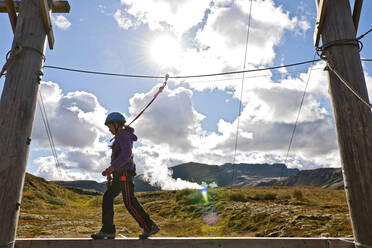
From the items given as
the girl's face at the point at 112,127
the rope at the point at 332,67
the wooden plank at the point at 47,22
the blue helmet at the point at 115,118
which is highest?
the wooden plank at the point at 47,22

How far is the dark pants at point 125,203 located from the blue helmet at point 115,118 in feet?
3.59

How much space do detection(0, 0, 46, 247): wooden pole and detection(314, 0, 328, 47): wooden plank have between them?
4.90 metres

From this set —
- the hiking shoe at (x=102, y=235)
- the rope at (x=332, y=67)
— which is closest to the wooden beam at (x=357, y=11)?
the rope at (x=332, y=67)

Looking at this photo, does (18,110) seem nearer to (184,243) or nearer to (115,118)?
(115,118)

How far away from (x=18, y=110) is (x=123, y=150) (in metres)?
1.77

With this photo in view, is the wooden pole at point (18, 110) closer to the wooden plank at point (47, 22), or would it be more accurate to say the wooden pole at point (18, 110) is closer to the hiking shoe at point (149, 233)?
the wooden plank at point (47, 22)

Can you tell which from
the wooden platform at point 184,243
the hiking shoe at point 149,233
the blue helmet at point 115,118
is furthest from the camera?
the blue helmet at point 115,118

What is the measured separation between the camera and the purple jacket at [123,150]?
4418 millimetres

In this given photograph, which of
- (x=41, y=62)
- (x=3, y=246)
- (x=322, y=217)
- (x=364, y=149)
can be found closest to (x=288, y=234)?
(x=322, y=217)

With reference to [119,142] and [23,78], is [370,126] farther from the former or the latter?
[23,78]

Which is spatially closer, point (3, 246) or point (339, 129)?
point (3, 246)

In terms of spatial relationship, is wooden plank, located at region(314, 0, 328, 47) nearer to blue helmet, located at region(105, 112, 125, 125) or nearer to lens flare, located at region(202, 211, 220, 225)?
blue helmet, located at region(105, 112, 125, 125)

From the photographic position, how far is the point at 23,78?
3895mm

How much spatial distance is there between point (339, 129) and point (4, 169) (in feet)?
16.7
